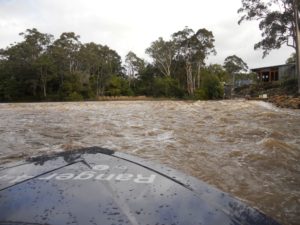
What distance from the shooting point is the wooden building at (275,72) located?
30.9 metres

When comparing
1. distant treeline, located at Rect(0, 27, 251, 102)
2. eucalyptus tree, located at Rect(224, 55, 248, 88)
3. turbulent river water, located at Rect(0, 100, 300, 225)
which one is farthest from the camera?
eucalyptus tree, located at Rect(224, 55, 248, 88)

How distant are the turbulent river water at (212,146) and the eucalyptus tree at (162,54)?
32617 mm

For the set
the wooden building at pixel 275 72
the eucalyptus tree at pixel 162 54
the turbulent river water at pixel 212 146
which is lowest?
the turbulent river water at pixel 212 146

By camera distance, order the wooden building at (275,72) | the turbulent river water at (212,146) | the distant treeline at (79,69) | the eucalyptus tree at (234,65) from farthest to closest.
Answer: the eucalyptus tree at (234,65) → the distant treeline at (79,69) → the wooden building at (275,72) → the turbulent river water at (212,146)

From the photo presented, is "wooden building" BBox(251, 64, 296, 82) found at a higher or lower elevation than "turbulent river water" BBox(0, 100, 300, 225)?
higher

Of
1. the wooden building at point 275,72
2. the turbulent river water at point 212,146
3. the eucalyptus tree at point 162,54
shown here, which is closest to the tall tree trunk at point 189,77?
the eucalyptus tree at point 162,54

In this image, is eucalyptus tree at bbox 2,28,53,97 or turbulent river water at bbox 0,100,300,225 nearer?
turbulent river water at bbox 0,100,300,225

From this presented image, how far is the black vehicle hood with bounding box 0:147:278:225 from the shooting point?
5.07 feet

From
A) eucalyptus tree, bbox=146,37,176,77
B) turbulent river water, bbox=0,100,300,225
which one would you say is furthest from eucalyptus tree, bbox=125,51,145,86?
turbulent river water, bbox=0,100,300,225

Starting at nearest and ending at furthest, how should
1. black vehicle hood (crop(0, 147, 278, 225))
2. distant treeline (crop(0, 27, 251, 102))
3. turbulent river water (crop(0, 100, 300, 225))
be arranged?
black vehicle hood (crop(0, 147, 278, 225))
turbulent river water (crop(0, 100, 300, 225))
distant treeline (crop(0, 27, 251, 102))

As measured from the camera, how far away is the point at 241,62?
50750mm

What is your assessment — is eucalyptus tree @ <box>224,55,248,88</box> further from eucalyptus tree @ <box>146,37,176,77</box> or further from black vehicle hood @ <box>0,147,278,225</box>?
black vehicle hood @ <box>0,147,278,225</box>

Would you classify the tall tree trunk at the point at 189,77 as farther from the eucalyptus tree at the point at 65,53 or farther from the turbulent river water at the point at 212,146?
the turbulent river water at the point at 212,146

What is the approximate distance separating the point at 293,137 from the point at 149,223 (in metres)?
5.60
